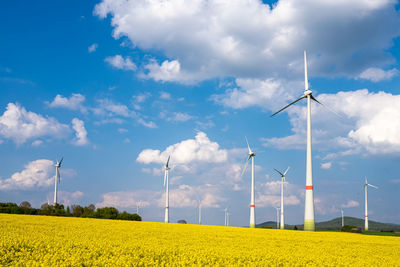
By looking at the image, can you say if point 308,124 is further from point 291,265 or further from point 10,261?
point 10,261

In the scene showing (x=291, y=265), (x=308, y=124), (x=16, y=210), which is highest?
(x=308, y=124)

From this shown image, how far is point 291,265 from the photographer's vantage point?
14.9m

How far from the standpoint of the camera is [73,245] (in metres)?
17.9

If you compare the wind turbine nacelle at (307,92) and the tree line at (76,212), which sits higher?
the wind turbine nacelle at (307,92)

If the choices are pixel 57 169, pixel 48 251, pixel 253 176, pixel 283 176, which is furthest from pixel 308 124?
pixel 57 169

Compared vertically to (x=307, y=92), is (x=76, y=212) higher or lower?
lower

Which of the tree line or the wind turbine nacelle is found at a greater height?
the wind turbine nacelle

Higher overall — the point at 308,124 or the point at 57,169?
the point at 308,124

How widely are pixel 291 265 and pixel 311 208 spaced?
149 ft

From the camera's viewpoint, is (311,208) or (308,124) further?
(308,124)

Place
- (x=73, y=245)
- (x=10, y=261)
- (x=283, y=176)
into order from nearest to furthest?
(x=10, y=261), (x=73, y=245), (x=283, y=176)

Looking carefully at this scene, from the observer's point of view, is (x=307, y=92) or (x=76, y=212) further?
(x=76, y=212)

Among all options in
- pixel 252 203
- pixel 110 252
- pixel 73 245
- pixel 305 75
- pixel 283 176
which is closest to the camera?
pixel 110 252

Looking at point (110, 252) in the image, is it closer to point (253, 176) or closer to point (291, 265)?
point (291, 265)
